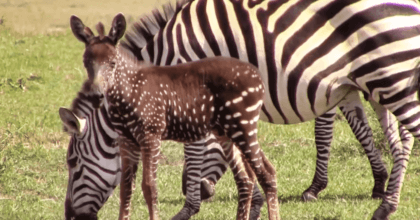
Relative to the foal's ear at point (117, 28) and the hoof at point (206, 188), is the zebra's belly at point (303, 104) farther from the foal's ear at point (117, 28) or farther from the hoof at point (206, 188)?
the foal's ear at point (117, 28)

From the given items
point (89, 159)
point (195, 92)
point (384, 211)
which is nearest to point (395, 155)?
point (384, 211)

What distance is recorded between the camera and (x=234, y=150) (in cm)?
586

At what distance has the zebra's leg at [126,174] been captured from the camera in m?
5.45

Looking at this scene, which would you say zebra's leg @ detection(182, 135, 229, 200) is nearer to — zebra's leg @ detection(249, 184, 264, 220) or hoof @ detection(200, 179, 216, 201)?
hoof @ detection(200, 179, 216, 201)

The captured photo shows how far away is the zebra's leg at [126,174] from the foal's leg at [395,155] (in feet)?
9.09

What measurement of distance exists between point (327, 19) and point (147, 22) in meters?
1.83

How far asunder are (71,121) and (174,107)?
3.81ft

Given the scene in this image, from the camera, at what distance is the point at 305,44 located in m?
6.43

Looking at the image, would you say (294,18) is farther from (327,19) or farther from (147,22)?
(147,22)

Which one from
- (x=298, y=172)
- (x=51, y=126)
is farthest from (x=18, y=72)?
(x=298, y=172)

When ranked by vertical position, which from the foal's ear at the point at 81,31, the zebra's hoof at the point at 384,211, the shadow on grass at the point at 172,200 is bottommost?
the zebra's hoof at the point at 384,211

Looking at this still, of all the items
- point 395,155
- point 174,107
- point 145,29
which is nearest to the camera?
point 174,107

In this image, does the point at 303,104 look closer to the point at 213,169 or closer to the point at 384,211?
the point at 213,169

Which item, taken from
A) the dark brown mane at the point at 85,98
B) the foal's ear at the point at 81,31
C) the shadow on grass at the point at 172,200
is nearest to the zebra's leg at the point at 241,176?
the dark brown mane at the point at 85,98
